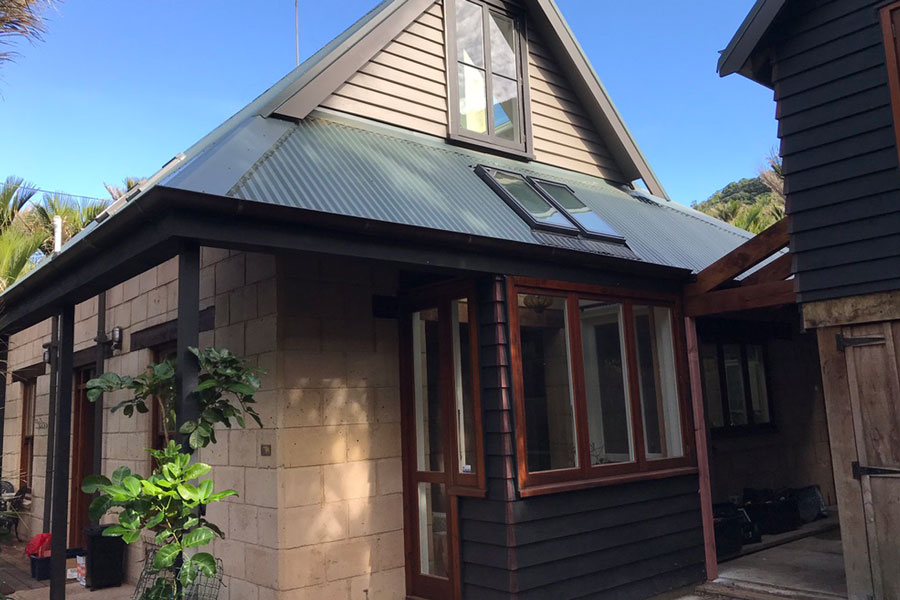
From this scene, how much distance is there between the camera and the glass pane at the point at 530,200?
667 centimetres

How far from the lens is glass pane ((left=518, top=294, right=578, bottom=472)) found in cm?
593

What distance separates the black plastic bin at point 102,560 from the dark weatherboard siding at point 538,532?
172 inches

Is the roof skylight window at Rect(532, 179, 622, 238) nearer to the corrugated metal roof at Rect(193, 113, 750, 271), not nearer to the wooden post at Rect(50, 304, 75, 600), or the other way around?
the corrugated metal roof at Rect(193, 113, 750, 271)

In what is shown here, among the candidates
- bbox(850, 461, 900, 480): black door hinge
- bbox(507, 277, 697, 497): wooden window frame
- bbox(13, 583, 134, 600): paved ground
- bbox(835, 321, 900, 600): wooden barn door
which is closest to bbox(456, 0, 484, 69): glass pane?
bbox(507, 277, 697, 497): wooden window frame

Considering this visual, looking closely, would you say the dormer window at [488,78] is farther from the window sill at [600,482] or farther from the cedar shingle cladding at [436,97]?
the window sill at [600,482]

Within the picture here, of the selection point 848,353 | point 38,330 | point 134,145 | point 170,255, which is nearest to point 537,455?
point 848,353

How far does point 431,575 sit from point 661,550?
6.93 feet

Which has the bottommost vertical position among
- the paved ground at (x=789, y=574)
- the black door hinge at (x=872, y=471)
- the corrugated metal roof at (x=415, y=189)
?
the paved ground at (x=789, y=574)

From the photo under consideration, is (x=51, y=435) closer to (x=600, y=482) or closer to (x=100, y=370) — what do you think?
(x=100, y=370)

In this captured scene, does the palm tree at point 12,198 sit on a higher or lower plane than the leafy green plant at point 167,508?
higher

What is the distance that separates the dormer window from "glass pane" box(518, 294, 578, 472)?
235 centimetres

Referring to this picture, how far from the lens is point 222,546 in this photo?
6348 millimetres

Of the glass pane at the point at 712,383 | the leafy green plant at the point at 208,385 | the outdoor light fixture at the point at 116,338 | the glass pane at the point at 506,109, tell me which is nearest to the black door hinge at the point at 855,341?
the glass pane at the point at 712,383

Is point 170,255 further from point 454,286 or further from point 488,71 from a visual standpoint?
point 488,71
